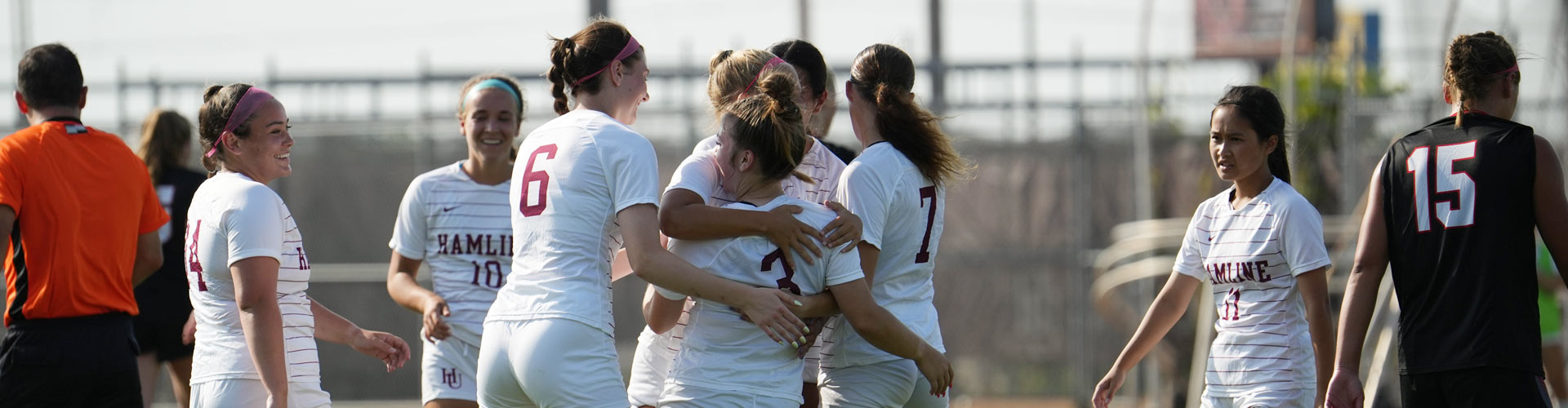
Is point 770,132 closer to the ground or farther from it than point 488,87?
closer to the ground

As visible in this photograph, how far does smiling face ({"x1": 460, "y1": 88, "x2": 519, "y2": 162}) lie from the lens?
4691 millimetres

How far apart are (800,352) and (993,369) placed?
29.5ft

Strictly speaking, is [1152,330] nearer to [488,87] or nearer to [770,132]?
[770,132]

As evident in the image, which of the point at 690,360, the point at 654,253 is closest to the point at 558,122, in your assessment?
the point at 654,253

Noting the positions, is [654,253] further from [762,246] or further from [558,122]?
[558,122]

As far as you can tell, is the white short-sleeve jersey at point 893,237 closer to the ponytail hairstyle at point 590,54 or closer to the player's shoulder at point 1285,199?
the ponytail hairstyle at point 590,54

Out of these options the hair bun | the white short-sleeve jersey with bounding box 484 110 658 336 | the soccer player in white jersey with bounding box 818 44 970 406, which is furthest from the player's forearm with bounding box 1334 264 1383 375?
the hair bun

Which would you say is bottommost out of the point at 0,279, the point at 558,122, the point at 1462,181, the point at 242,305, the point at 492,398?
the point at 0,279

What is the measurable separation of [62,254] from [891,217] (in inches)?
104

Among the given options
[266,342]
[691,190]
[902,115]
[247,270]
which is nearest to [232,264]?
[247,270]

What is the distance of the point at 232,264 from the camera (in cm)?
337

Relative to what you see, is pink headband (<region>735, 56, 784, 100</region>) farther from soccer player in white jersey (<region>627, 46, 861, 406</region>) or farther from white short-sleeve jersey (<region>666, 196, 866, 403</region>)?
white short-sleeve jersey (<region>666, 196, 866, 403</region>)

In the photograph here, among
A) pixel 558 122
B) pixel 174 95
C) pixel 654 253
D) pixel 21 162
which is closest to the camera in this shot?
pixel 654 253

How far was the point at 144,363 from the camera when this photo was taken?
18.7ft
